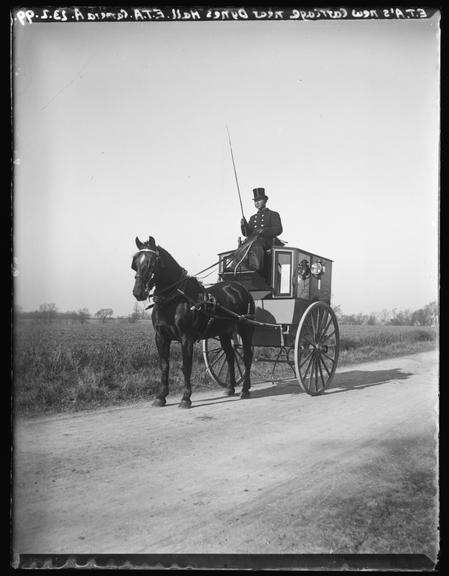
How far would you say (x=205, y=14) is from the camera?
3346 millimetres

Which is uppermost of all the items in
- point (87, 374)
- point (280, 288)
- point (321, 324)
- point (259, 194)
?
point (259, 194)

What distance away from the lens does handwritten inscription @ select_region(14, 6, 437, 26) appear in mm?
3301

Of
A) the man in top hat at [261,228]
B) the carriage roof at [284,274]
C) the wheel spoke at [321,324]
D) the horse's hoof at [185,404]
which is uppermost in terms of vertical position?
the man in top hat at [261,228]

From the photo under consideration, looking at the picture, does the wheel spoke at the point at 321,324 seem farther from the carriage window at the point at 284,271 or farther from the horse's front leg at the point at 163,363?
the horse's front leg at the point at 163,363

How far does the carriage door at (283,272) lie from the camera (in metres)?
7.57

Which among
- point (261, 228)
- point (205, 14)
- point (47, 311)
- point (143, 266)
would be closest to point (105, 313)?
point (261, 228)

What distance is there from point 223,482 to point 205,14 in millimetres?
3614

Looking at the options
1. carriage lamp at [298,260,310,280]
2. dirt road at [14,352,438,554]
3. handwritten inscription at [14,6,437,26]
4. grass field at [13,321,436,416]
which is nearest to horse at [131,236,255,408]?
dirt road at [14,352,438,554]

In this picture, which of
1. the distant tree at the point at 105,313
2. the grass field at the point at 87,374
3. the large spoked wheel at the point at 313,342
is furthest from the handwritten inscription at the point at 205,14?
the distant tree at the point at 105,313

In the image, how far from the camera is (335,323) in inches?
325

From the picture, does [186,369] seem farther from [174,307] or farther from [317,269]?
[317,269]

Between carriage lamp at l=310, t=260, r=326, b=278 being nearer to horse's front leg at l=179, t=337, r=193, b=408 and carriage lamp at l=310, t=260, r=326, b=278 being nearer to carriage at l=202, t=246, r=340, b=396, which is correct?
carriage at l=202, t=246, r=340, b=396

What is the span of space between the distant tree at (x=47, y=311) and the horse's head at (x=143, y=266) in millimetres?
1323

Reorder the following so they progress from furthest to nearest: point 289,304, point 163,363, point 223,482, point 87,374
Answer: point 87,374 < point 289,304 < point 163,363 < point 223,482
